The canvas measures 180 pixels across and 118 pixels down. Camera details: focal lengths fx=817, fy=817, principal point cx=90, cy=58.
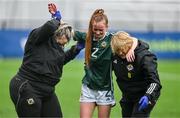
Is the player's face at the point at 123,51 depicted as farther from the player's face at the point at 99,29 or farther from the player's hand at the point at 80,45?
the player's hand at the point at 80,45

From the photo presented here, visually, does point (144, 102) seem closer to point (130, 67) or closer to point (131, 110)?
point (130, 67)

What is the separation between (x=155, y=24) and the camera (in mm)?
31203

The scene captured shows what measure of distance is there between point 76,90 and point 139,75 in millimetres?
9661

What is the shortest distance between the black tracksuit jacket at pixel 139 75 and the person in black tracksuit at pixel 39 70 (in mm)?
799

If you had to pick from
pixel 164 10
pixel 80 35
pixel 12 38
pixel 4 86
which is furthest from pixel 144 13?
pixel 80 35

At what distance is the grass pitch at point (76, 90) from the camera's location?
53.6ft

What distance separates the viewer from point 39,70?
35.3ft

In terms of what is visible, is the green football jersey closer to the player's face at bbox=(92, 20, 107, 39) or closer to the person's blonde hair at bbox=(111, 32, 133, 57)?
the player's face at bbox=(92, 20, 107, 39)

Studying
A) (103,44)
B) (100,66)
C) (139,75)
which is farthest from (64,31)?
(139,75)

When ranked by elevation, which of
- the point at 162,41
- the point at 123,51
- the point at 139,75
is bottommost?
the point at 162,41

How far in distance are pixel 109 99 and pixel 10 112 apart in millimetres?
4399

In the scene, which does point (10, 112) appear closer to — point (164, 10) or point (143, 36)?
point (143, 36)

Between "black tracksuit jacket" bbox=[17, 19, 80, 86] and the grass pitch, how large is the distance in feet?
14.2

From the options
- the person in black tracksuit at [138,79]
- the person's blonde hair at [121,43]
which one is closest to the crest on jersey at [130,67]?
the person in black tracksuit at [138,79]
